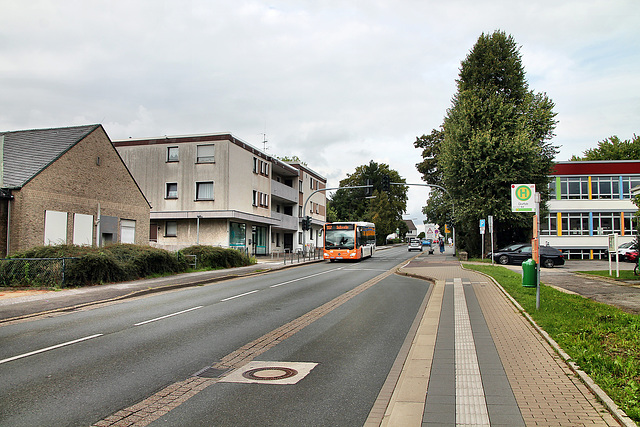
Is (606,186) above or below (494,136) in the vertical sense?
below

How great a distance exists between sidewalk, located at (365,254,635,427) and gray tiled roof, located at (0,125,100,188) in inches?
809

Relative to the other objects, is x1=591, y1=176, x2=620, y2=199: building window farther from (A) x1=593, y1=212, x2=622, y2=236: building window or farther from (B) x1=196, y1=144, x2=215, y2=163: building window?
(B) x1=196, y1=144, x2=215, y2=163: building window

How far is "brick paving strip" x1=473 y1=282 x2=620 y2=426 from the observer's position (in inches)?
177

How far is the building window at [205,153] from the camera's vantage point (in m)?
38.8

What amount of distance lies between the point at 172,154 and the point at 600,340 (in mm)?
37529

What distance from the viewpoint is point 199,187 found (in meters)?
39.4

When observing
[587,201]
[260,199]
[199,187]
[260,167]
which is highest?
[260,167]

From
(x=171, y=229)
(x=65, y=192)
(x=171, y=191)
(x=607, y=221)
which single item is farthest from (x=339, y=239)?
(x=607, y=221)

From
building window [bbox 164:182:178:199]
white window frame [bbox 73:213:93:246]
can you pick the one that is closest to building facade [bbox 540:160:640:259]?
building window [bbox 164:182:178:199]

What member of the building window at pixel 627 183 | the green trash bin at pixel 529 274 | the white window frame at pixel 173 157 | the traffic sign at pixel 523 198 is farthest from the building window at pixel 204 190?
the building window at pixel 627 183

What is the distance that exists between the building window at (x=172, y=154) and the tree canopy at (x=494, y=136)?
21.8 meters

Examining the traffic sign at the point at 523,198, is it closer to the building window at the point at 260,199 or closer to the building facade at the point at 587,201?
the building window at the point at 260,199

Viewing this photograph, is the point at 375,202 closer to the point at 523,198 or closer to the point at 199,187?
the point at 199,187

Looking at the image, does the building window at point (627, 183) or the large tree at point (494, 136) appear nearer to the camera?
the large tree at point (494, 136)
